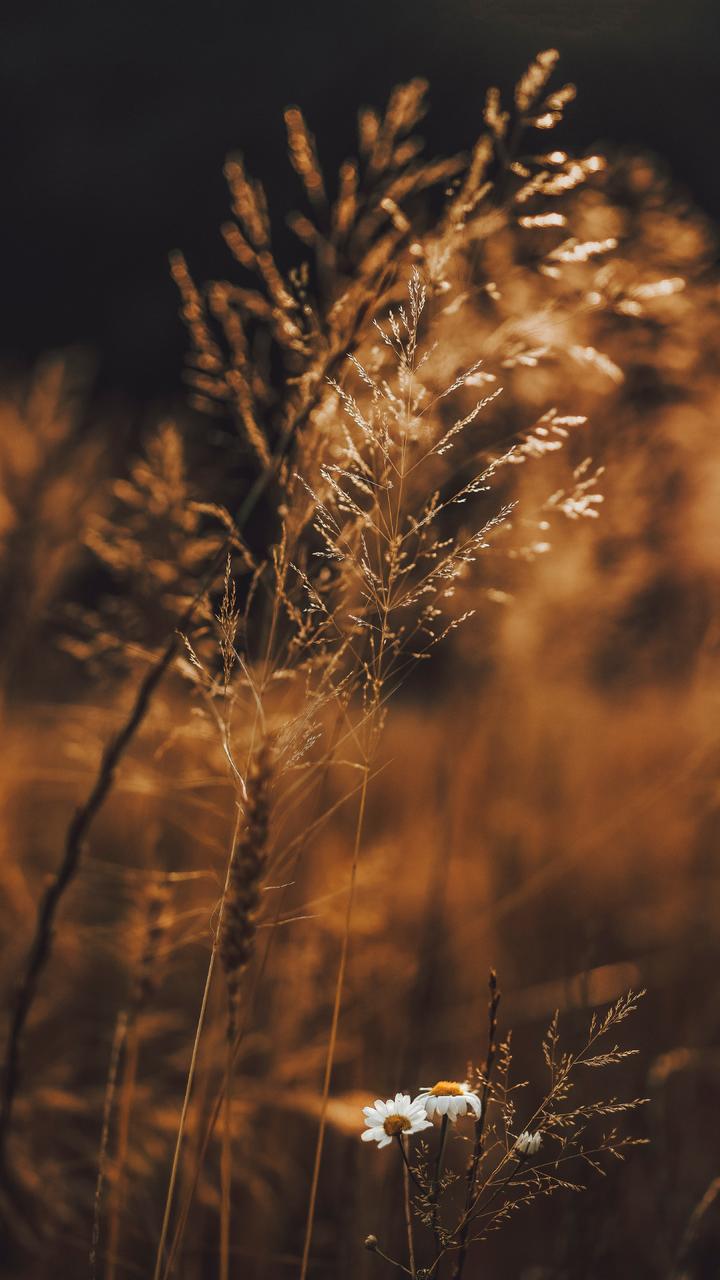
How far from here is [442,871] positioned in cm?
138

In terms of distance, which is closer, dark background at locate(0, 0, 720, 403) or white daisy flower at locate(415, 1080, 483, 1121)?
white daisy flower at locate(415, 1080, 483, 1121)

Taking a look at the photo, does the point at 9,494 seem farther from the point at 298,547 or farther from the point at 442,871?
the point at 298,547

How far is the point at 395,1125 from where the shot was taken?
525mm

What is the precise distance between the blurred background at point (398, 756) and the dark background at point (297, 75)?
0.01 m

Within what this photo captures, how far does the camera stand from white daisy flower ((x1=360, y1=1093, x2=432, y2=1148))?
52 centimetres

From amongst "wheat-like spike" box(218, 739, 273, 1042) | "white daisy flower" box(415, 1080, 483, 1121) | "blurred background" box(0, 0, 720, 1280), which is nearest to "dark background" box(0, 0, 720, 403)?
"blurred background" box(0, 0, 720, 1280)

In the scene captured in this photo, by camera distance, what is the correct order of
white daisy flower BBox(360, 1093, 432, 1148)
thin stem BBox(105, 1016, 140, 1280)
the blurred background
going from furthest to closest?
1. the blurred background
2. thin stem BBox(105, 1016, 140, 1280)
3. white daisy flower BBox(360, 1093, 432, 1148)

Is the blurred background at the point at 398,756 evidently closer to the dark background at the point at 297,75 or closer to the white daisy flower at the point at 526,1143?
the dark background at the point at 297,75

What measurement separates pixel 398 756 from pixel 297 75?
2265 mm

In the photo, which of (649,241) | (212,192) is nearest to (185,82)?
(649,241)

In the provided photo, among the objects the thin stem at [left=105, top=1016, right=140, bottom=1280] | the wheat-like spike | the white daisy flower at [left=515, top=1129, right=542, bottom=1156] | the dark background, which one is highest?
the dark background

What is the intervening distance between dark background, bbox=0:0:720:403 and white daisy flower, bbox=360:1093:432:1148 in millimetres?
1056

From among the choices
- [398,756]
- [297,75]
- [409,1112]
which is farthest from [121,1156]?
[297,75]

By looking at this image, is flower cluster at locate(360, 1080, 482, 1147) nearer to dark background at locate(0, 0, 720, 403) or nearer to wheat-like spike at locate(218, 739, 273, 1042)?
wheat-like spike at locate(218, 739, 273, 1042)
